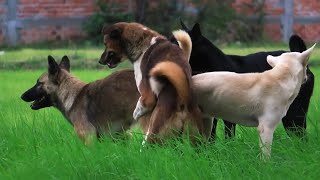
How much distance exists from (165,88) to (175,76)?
158 millimetres

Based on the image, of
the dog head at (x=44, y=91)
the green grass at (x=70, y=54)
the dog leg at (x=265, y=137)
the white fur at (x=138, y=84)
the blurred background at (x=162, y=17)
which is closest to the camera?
the dog leg at (x=265, y=137)

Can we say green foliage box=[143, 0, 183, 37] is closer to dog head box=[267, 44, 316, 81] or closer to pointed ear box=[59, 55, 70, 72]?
pointed ear box=[59, 55, 70, 72]

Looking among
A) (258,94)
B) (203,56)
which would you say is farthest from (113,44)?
(258,94)

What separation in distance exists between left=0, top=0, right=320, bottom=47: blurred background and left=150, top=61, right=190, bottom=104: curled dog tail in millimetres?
13852

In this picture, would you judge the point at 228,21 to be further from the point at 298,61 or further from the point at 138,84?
the point at 298,61

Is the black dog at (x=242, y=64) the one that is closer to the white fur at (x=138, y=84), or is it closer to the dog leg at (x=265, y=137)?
the white fur at (x=138, y=84)

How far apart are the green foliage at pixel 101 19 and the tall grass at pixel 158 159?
1270cm

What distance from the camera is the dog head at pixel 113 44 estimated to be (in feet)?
24.9

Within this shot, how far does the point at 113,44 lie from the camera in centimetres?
767

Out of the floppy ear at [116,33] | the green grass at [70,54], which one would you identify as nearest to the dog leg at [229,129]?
the floppy ear at [116,33]

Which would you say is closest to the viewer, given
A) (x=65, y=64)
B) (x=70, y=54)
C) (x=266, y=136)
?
(x=266, y=136)

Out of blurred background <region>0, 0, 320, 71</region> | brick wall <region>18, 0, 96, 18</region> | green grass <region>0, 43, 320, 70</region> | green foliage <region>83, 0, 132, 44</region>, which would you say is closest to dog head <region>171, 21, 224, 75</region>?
green grass <region>0, 43, 320, 70</region>

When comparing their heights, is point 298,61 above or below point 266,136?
above

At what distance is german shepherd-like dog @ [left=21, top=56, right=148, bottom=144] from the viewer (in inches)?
323
